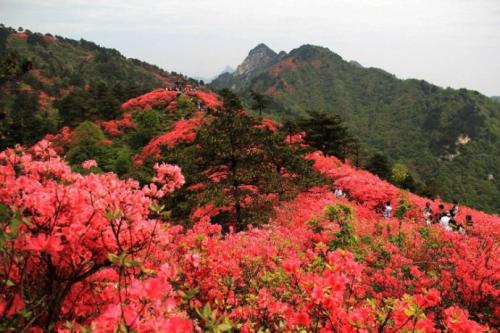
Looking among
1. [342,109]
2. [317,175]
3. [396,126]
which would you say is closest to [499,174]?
[396,126]

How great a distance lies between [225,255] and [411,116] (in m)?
143

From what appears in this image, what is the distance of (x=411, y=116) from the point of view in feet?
444

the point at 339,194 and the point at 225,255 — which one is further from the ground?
the point at 225,255

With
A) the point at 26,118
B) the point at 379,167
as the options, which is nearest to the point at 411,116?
the point at 379,167

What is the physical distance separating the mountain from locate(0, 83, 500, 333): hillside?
45.6 metres

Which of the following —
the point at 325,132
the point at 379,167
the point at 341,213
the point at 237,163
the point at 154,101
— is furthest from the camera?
the point at 154,101

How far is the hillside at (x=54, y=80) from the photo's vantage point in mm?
37562

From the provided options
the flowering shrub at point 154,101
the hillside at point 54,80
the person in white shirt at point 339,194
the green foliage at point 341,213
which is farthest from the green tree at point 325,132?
the green foliage at point 341,213

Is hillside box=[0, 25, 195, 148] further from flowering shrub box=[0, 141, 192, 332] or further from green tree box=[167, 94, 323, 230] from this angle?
flowering shrub box=[0, 141, 192, 332]

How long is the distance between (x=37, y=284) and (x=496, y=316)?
9010mm

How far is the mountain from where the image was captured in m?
94.4

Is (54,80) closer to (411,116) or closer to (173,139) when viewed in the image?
(173,139)

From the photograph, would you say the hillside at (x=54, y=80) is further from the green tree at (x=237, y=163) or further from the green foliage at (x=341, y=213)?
the green foliage at (x=341, y=213)

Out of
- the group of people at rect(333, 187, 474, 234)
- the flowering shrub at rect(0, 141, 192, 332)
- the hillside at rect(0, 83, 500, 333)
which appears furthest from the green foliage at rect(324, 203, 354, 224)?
the flowering shrub at rect(0, 141, 192, 332)
